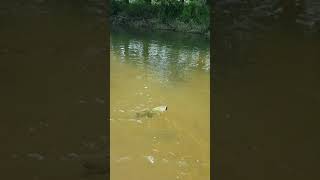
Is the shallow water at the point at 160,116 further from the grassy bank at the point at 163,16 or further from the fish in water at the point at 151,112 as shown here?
the grassy bank at the point at 163,16

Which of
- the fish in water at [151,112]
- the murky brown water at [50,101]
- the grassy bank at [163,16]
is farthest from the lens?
the grassy bank at [163,16]

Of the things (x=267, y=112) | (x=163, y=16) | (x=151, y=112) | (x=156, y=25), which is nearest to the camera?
(x=267, y=112)

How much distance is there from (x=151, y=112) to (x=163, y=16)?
1651 cm

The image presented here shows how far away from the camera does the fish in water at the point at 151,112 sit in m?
7.29

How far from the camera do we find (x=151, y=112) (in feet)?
24.4

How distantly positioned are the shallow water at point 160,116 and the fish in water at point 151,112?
0.09 m

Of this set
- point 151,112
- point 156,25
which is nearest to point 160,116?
point 151,112

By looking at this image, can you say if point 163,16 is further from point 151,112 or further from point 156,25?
point 151,112

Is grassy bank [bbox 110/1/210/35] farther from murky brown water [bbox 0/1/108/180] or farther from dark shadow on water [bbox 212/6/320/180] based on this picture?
dark shadow on water [bbox 212/6/320/180]

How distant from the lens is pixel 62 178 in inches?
191

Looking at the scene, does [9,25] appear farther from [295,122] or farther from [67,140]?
[295,122]

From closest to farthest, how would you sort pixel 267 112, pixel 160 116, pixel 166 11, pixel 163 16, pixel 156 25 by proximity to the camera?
pixel 267 112 < pixel 160 116 < pixel 156 25 < pixel 163 16 < pixel 166 11

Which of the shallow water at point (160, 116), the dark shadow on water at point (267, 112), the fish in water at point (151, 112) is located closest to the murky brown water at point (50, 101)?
the shallow water at point (160, 116)

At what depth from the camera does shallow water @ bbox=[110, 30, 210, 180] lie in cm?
549
